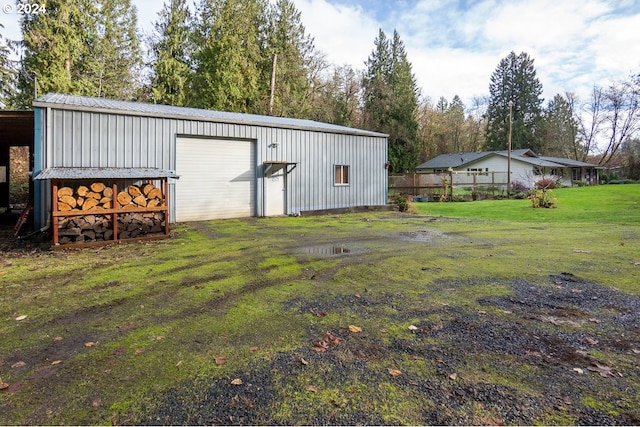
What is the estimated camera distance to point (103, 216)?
24.2ft

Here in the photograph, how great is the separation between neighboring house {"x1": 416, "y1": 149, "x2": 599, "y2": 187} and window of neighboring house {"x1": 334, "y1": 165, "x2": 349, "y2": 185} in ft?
66.2

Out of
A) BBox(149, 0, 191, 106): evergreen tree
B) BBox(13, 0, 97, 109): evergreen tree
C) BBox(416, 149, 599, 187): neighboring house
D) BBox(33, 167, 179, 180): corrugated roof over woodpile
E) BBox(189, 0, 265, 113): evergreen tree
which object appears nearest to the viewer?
BBox(33, 167, 179, 180): corrugated roof over woodpile

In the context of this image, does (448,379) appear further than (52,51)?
No

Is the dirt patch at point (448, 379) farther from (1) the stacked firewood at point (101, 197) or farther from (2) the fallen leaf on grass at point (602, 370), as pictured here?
(1) the stacked firewood at point (101, 197)

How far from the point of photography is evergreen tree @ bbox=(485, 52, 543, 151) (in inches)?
1807

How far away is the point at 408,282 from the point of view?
450cm

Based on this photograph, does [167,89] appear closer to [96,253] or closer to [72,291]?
[96,253]

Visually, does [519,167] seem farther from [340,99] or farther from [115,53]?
[115,53]

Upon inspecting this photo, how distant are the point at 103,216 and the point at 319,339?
6340 mm

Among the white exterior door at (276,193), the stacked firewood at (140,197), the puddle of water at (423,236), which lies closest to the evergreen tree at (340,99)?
the white exterior door at (276,193)

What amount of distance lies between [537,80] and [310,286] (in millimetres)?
54508

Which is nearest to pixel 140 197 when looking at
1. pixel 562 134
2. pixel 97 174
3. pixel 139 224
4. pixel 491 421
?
pixel 139 224

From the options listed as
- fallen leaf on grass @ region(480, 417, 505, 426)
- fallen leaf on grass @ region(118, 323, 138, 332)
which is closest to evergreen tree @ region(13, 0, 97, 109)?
fallen leaf on grass @ region(118, 323, 138, 332)

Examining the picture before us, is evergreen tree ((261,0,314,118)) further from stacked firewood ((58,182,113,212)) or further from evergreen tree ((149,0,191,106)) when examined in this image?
stacked firewood ((58,182,113,212))
